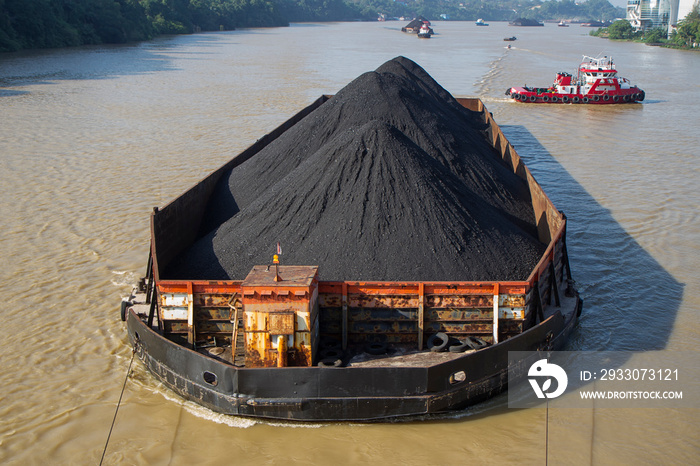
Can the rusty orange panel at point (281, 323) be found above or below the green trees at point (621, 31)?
below

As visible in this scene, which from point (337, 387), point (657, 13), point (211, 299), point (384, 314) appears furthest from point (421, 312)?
point (657, 13)

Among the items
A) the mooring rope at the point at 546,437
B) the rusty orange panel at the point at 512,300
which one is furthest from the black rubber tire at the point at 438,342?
the mooring rope at the point at 546,437

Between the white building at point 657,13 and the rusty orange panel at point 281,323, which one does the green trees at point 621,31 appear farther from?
the rusty orange panel at point 281,323

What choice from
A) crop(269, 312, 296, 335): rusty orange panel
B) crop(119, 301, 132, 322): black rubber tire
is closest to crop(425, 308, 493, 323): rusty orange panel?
crop(269, 312, 296, 335): rusty orange panel

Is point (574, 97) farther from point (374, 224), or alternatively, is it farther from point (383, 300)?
point (383, 300)

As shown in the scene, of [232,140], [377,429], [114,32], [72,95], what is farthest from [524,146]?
[114,32]

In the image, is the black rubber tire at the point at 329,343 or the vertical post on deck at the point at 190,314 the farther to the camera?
the black rubber tire at the point at 329,343
